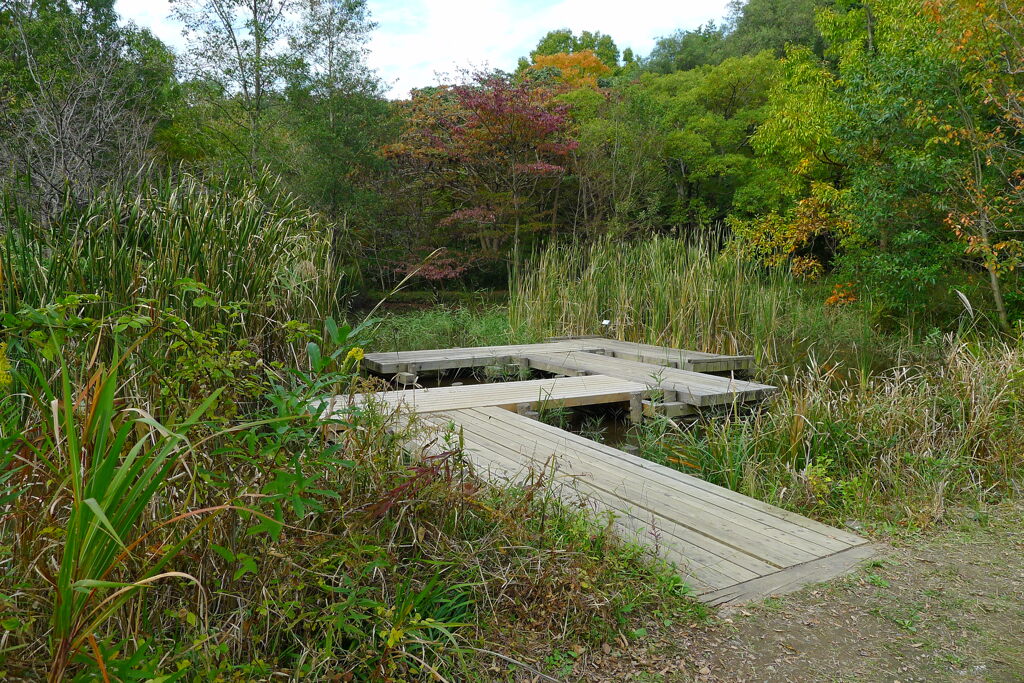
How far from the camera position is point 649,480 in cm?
286

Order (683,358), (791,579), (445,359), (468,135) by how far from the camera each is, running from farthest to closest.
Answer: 1. (468,135)
2. (445,359)
3. (683,358)
4. (791,579)

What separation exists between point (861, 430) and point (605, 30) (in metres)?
21.5

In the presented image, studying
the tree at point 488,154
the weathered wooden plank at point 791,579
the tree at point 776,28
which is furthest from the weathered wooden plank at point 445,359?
the tree at point 776,28

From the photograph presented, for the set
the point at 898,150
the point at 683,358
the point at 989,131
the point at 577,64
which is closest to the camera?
the point at 683,358

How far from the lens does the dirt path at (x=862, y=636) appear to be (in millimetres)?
1696

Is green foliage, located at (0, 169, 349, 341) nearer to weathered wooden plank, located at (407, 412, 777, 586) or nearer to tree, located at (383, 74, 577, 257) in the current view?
weathered wooden plank, located at (407, 412, 777, 586)

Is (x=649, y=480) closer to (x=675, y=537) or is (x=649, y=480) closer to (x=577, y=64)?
(x=675, y=537)

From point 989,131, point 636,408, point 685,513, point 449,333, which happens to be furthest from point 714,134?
point 685,513

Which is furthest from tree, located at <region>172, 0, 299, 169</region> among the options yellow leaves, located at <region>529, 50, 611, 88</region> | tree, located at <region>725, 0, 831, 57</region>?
tree, located at <region>725, 0, 831, 57</region>

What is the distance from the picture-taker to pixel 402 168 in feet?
41.6

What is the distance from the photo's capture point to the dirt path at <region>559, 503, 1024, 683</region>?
5.57 feet

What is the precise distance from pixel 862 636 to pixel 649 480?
1076 millimetres

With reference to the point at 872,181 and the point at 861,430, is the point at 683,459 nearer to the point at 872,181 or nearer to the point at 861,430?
the point at 861,430

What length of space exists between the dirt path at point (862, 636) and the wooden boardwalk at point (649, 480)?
10 centimetres
